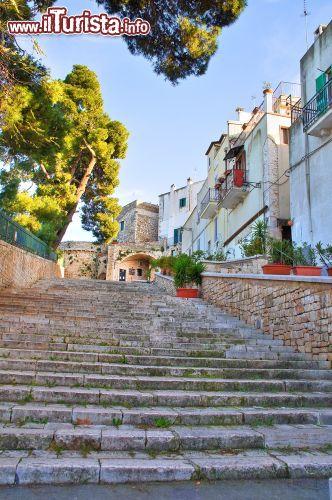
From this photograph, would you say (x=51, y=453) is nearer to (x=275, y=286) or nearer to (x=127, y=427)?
(x=127, y=427)

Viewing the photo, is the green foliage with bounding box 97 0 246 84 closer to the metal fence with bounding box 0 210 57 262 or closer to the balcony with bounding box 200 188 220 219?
the metal fence with bounding box 0 210 57 262

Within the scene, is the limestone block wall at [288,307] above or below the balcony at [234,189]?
below

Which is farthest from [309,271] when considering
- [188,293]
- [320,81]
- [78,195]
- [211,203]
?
[78,195]

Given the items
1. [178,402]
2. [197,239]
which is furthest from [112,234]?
[178,402]

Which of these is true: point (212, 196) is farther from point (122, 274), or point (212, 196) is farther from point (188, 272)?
point (122, 274)

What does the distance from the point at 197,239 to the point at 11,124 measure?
21.0 m

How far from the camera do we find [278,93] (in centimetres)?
1650

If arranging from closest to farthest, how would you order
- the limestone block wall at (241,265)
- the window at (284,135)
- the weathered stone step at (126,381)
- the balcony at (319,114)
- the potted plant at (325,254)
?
the weathered stone step at (126,381), the potted plant at (325,254), the balcony at (319,114), the limestone block wall at (241,265), the window at (284,135)

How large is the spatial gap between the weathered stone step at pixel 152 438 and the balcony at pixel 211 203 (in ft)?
54.9

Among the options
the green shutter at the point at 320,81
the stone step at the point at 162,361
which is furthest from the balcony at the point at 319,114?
the stone step at the point at 162,361

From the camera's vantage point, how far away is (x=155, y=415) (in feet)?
14.7

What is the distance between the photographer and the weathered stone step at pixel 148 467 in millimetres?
3279

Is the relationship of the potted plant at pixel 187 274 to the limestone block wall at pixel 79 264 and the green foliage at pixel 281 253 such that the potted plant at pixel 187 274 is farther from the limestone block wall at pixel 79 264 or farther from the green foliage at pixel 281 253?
the limestone block wall at pixel 79 264

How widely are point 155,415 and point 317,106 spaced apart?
985 centimetres
